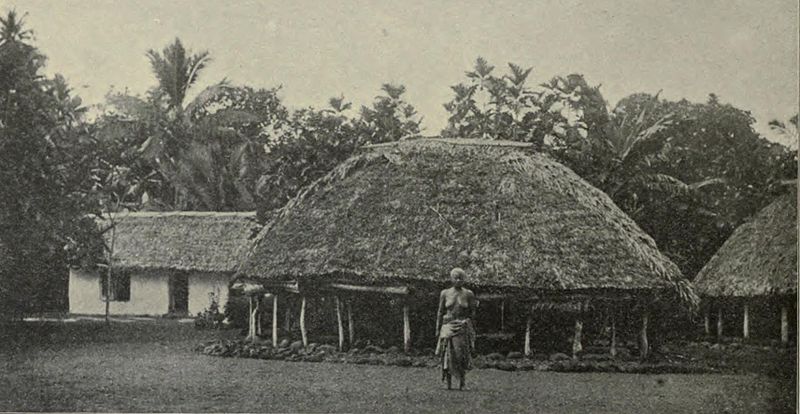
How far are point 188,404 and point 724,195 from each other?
4.35m

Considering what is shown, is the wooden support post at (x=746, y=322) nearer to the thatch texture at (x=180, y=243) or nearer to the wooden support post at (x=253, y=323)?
the wooden support post at (x=253, y=323)

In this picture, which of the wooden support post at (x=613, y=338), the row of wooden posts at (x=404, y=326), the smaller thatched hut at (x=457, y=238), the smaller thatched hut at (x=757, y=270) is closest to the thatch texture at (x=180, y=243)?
the row of wooden posts at (x=404, y=326)

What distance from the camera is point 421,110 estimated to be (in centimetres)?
851

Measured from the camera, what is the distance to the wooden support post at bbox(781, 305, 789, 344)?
25.0ft

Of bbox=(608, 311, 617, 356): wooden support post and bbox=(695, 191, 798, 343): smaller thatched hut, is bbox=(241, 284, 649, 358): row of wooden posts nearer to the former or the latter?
bbox=(608, 311, 617, 356): wooden support post

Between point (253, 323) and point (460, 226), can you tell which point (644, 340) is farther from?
point (253, 323)

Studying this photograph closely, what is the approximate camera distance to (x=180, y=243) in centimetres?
1364

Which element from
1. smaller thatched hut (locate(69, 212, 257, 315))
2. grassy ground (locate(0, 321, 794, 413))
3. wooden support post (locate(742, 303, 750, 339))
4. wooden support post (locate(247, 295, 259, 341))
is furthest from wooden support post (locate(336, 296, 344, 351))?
wooden support post (locate(742, 303, 750, 339))

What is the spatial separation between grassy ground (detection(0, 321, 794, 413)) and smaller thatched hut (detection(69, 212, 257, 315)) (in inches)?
128

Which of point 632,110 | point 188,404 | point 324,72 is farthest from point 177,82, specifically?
point 632,110

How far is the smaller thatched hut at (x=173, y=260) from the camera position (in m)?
12.6

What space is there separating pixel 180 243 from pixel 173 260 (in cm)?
25

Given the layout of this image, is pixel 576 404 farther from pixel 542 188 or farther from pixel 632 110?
pixel 542 188

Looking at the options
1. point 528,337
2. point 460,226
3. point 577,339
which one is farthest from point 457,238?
point 577,339
